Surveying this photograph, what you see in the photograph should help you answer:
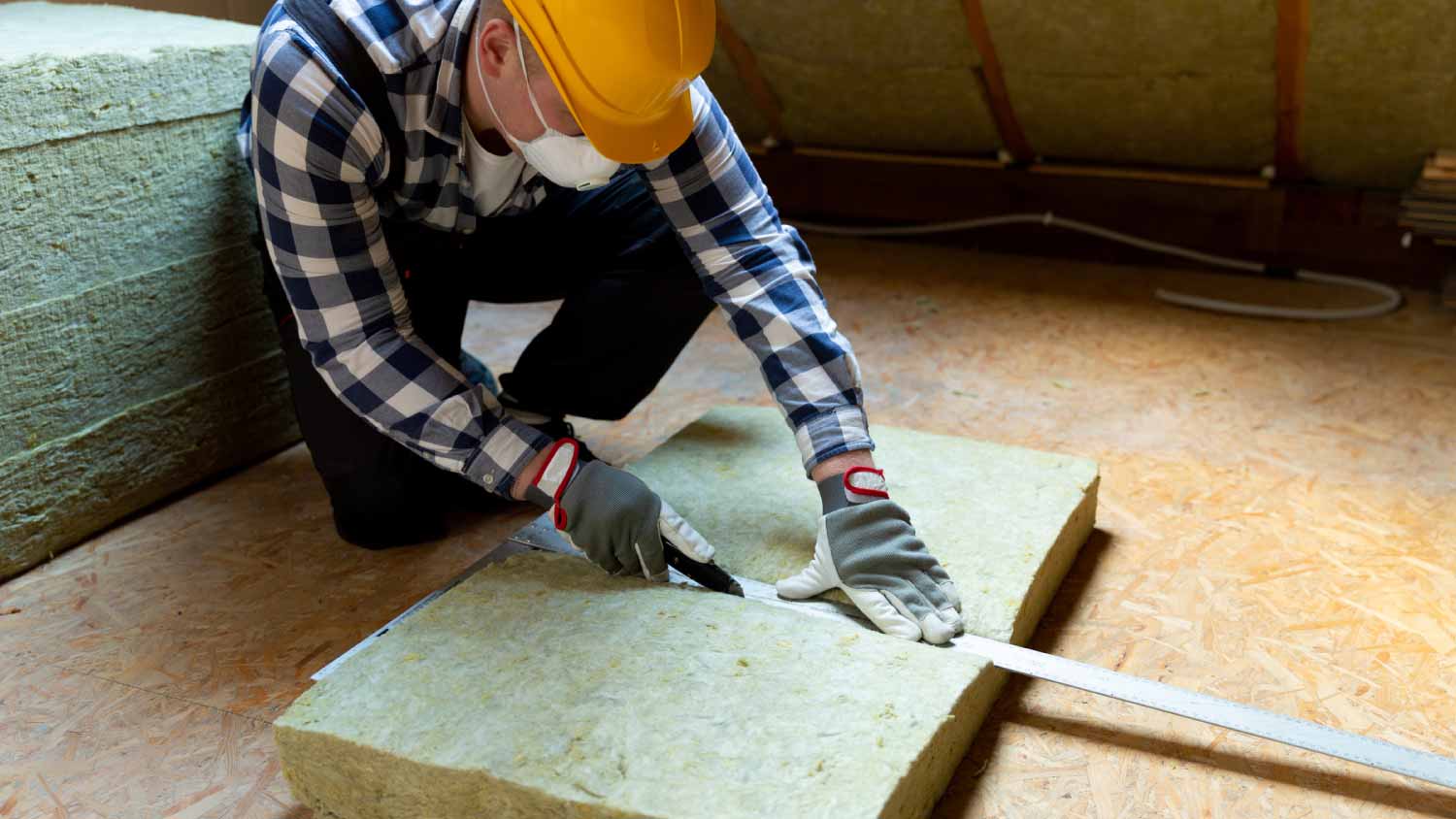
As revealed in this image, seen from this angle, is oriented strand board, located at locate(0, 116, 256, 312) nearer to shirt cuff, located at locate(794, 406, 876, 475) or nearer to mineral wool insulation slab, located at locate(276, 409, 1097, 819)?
mineral wool insulation slab, located at locate(276, 409, 1097, 819)

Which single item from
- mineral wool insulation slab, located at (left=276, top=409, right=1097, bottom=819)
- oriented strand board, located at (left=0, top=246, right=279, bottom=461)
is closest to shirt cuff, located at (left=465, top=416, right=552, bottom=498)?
mineral wool insulation slab, located at (left=276, top=409, right=1097, bottom=819)

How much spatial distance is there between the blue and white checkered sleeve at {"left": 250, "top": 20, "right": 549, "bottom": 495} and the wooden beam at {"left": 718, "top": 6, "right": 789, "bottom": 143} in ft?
7.67

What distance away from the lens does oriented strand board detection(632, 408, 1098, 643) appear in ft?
5.90

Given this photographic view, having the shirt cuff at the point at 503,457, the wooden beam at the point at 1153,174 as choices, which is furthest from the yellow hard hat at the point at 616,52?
the wooden beam at the point at 1153,174

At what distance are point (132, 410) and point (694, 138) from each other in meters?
1.23

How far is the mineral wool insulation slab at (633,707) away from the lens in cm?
129

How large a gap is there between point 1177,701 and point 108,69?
2062 mm

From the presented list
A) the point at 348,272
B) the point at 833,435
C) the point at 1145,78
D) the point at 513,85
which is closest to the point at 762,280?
the point at 833,435

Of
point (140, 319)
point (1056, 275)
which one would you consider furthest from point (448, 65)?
point (1056, 275)

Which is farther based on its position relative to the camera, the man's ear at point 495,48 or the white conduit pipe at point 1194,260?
the white conduit pipe at point 1194,260

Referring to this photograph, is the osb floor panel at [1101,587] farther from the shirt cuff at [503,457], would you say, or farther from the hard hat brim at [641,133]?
the hard hat brim at [641,133]

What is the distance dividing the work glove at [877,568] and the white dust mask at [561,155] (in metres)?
0.59

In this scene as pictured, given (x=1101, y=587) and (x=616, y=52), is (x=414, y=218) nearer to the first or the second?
(x=616, y=52)

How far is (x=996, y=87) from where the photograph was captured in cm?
368
